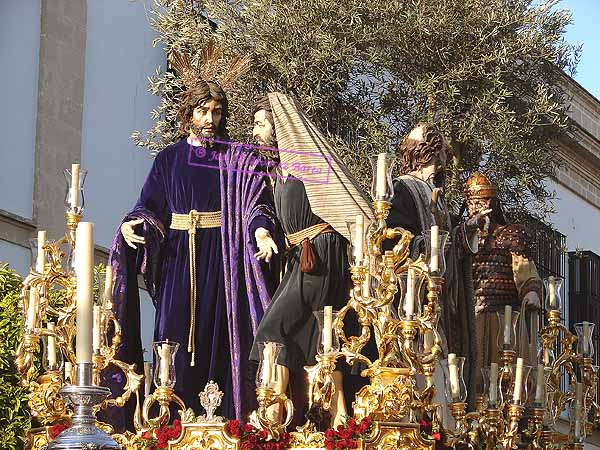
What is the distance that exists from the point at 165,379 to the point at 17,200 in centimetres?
724

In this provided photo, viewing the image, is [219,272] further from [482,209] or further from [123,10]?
[123,10]

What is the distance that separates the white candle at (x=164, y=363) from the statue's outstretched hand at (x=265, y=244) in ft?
4.06

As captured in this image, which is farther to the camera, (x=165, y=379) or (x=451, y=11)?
(x=451, y=11)

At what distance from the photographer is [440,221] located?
10484 mm

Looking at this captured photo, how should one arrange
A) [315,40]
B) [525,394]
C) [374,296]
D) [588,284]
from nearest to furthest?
[374,296] < [525,394] < [315,40] < [588,284]

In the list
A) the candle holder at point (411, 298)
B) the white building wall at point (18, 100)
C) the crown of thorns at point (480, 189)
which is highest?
the white building wall at point (18, 100)

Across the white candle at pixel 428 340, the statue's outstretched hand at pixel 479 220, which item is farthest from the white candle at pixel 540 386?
the white candle at pixel 428 340

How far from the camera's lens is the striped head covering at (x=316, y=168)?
9.99 metres

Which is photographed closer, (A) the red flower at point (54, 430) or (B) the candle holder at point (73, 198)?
(A) the red flower at point (54, 430)

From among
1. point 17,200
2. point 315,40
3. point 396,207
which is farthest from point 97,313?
point 315,40

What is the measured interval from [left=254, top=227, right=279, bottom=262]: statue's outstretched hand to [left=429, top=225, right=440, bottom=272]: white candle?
123 cm

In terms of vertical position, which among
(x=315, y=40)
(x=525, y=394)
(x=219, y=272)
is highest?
(x=315, y=40)

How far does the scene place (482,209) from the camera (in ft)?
38.2

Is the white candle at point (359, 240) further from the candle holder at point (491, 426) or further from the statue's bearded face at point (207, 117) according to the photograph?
the statue's bearded face at point (207, 117)
